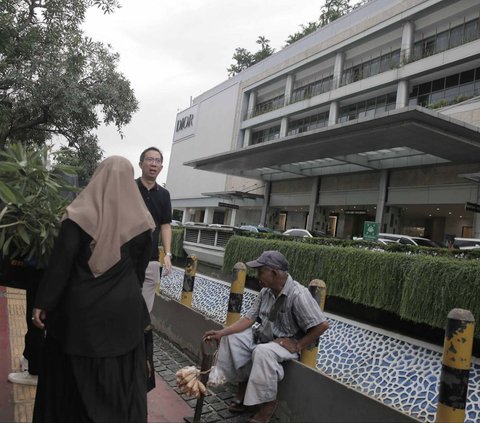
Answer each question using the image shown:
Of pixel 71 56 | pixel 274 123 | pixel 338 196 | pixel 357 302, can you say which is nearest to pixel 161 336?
pixel 357 302

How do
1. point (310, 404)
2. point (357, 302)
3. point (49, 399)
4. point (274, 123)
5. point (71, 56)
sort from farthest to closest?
point (274, 123) < point (71, 56) < point (357, 302) < point (310, 404) < point (49, 399)

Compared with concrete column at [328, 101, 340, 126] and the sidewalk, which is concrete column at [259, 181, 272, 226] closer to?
concrete column at [328, 101, 340, 126]

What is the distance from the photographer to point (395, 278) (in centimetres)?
517

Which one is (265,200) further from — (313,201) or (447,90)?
(447,90)

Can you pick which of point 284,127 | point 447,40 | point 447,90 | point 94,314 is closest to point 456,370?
point 94,314

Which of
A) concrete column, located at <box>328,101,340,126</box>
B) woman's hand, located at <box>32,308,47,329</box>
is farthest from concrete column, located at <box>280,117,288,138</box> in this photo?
woman's hand, located at <box>32,308,47,329</box>

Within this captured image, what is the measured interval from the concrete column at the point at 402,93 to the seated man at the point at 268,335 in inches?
781

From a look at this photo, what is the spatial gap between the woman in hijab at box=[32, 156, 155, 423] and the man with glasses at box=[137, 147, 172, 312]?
1284 millimetres

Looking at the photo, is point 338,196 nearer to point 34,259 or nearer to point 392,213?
point 392,213

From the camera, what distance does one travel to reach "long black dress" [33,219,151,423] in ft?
6.34

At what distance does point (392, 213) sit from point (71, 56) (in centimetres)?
1756

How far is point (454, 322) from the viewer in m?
2.19

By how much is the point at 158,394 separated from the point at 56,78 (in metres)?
7.18

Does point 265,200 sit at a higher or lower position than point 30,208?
higher
